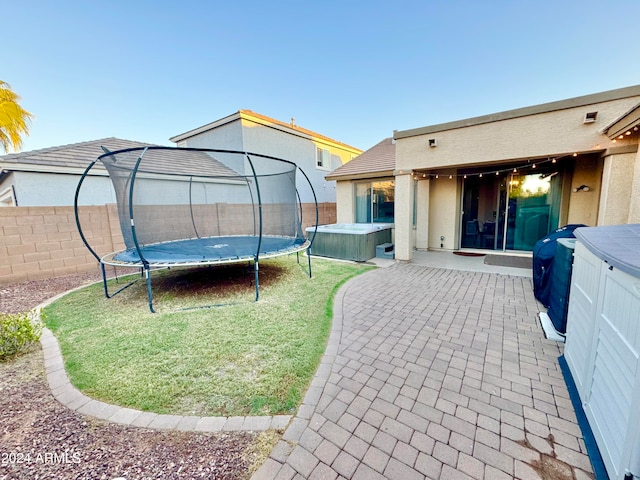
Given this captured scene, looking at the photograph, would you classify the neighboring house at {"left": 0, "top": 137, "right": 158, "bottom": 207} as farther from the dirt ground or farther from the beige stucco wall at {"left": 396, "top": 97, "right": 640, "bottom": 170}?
the beige stucco wall at {"left": 396, "top": 97, "right": 640, "bottom": 170}

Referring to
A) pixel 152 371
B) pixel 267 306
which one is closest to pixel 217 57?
pixel 267 306

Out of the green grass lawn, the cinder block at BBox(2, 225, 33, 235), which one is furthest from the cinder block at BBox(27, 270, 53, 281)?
the green grass lawn

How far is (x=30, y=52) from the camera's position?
24.2ft

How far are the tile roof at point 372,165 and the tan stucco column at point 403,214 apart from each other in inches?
50.6

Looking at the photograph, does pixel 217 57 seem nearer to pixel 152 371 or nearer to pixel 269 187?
pixel 269 187

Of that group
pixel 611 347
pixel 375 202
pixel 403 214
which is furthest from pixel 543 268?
pixel 375 202

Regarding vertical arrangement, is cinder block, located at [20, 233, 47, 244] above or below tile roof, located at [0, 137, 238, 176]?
below

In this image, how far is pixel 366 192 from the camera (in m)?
8.76

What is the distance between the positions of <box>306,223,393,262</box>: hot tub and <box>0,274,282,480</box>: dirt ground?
5.34m

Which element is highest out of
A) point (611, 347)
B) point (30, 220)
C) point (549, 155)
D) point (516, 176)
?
point (549, 155)

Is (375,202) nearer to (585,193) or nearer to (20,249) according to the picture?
(585,193)

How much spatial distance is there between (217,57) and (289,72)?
9.73 feet

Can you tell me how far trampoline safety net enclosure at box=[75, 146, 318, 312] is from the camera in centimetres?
408

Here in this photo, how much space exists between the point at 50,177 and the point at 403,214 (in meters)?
9.60
